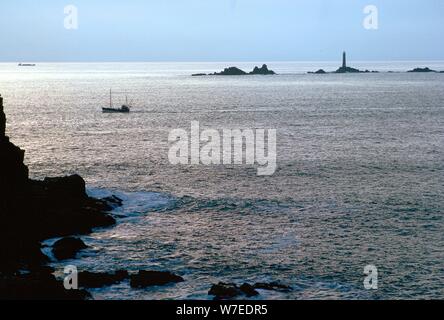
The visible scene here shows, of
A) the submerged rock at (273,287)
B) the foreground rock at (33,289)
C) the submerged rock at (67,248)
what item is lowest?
the submerged rock at (273,287)

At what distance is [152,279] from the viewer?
3188cm

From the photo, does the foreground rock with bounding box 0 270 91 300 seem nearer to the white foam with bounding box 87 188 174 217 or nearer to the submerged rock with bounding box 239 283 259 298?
the submerged rock with bounding box 239 283 259 298

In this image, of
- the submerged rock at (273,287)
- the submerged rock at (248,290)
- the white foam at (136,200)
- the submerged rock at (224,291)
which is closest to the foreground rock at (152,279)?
the submerged rock at (224,291)

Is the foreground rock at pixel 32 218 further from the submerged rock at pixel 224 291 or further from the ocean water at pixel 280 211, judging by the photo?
the submerged rock at pixel 224 291

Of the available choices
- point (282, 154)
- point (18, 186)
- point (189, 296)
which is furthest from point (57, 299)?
point (282, 154)

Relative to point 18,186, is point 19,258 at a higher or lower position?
lower

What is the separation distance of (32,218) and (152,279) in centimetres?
1229

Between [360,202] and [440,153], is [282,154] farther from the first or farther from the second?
[360,202]

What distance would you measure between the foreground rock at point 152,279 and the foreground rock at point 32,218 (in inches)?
149

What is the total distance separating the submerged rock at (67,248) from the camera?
36.2m

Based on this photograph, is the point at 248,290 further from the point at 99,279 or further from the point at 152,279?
the point at 99,279

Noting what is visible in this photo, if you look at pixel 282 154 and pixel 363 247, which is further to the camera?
pixel 282 154

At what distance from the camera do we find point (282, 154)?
78.6m

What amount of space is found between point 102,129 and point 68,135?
13553mm
